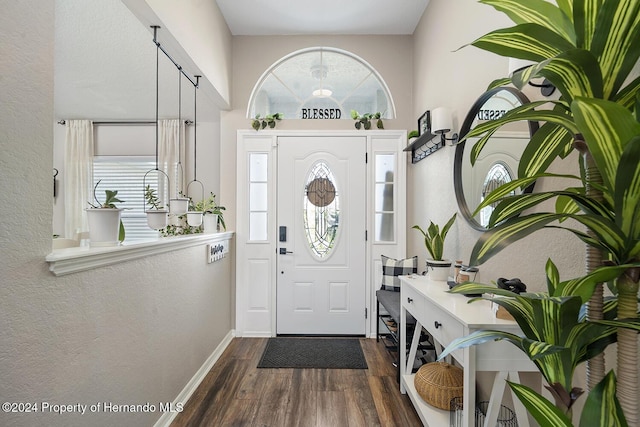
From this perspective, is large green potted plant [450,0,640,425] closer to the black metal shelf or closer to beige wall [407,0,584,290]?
beige wall [407,0,584,290]

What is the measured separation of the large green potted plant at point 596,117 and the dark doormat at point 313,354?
2.30 m

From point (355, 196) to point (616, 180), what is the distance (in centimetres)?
274

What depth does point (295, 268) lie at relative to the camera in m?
3.28

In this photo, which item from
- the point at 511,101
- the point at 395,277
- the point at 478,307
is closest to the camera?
the point at 478,307

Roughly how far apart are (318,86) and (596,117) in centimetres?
312

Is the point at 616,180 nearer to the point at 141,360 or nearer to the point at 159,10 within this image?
the point at 141,360

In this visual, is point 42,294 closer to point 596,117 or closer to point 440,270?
point 596,117

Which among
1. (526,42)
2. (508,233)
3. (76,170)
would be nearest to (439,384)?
(508,233)

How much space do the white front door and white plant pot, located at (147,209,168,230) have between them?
4.81ft

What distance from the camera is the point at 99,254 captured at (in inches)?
50.8

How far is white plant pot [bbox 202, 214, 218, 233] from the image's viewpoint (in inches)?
113

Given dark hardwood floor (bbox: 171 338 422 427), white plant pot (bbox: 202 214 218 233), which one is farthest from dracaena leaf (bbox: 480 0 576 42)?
white plant pot (bbox: 202 214 218 233)

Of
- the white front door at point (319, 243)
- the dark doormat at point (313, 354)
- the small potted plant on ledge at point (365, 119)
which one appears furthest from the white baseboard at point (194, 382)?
the small potted plant on ledge at point (365, 119)

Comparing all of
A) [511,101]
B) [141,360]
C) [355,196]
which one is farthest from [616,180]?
[355,196]
